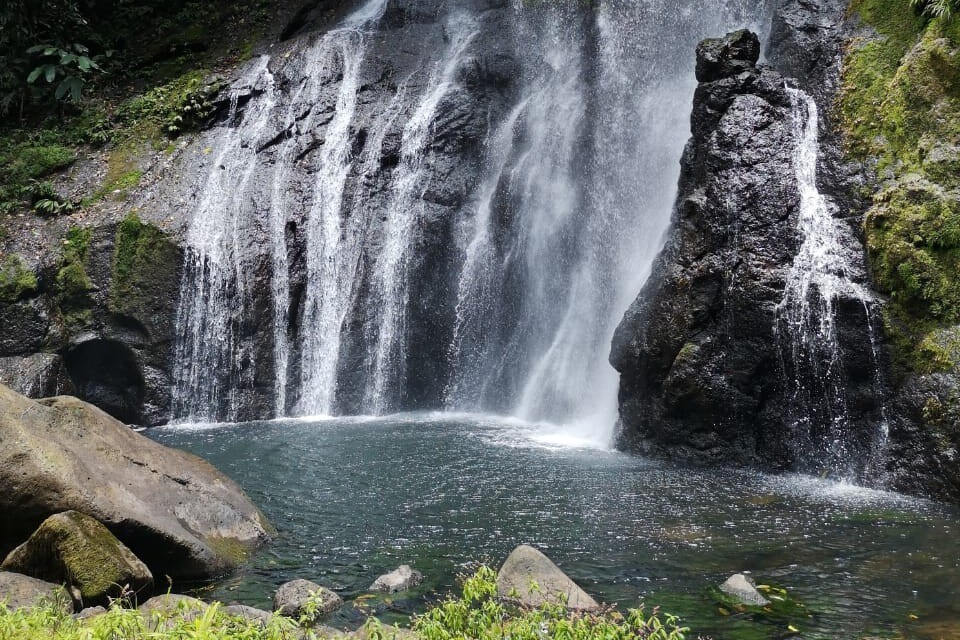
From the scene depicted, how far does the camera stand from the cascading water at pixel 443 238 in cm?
1758

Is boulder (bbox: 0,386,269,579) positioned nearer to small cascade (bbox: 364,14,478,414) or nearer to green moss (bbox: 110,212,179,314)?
small cascade (bbox: 364,14,478,414)

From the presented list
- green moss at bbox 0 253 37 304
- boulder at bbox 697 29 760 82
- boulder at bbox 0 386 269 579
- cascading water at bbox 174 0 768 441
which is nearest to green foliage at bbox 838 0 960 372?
boulder at bbox 697 29 760 82

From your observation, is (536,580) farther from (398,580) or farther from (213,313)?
(213,313)

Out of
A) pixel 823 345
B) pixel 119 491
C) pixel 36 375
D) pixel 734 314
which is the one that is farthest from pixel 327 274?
pixel 823 345

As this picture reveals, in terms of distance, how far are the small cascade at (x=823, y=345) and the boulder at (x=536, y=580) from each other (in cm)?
610

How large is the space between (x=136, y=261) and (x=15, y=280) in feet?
8.69

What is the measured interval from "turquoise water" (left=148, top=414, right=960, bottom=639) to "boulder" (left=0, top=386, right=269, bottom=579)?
0.48 metres

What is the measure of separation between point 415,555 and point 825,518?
16.6 ft

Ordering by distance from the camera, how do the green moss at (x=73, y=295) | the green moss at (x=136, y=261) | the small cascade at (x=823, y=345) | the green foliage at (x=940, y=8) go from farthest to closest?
the green moss at (x=136, y=261) → the green moss at (x=73, y=295) → the green foliage at (x=940, y=8) → the small cascade at (x=823, y=345)

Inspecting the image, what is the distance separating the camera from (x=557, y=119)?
19906mm

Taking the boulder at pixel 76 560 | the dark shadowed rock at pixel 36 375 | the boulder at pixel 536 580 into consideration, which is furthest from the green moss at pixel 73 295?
the boulder at pixel 536 580

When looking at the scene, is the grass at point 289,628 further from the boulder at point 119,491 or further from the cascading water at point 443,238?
the cascading water at point 443,238

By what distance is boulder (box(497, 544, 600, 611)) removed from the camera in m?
6.24

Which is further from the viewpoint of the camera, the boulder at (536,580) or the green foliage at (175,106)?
the green foliage at (175,106)
